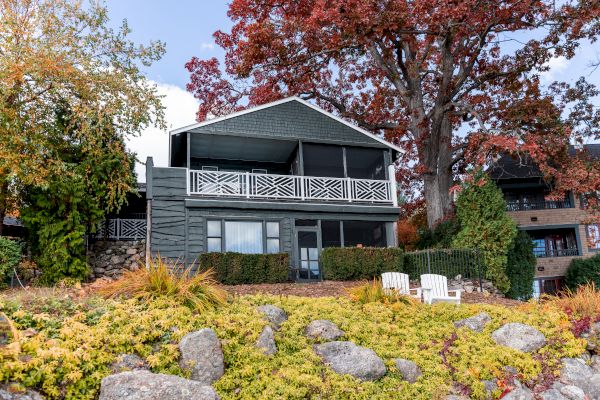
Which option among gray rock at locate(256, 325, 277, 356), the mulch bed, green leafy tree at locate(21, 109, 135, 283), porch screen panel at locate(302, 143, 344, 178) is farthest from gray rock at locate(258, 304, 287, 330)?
porch screen panel at locate(302, 143, 344, 178)

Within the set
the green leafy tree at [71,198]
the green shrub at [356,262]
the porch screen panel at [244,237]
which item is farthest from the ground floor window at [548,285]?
the green leafy tree at [71,198]

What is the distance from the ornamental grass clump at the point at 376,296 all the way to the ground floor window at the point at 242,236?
6.06m

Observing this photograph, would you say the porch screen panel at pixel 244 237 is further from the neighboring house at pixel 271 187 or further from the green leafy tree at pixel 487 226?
the green leafy tree at pixel 487 226

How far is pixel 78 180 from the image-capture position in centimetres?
1470

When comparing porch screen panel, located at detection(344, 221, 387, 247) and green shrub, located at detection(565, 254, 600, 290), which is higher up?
porch screen panel, located at detection(344, 221, 387, 247)

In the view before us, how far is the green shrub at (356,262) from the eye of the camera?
15.7 meters

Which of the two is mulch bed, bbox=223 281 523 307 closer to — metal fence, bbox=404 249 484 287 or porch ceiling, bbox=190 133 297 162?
metal fence, bbox=404 249 484 287

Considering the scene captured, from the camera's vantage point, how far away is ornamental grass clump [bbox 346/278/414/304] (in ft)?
34.6

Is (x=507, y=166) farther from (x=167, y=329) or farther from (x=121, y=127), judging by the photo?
(x=167, y=329)

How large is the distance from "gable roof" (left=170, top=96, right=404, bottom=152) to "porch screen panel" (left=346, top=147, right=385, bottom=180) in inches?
18.9

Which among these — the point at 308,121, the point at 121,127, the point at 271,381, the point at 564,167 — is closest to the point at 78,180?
the point at 121,127

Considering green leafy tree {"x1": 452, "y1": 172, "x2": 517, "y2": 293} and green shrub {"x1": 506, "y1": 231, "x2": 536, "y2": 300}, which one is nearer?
green leafy tree {"x1": 452, "y1": 172, "x2": 517, "y2": 293}

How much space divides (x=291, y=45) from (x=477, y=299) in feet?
42.8

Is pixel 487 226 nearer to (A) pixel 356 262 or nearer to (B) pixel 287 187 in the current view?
(A) pixel 356 262
